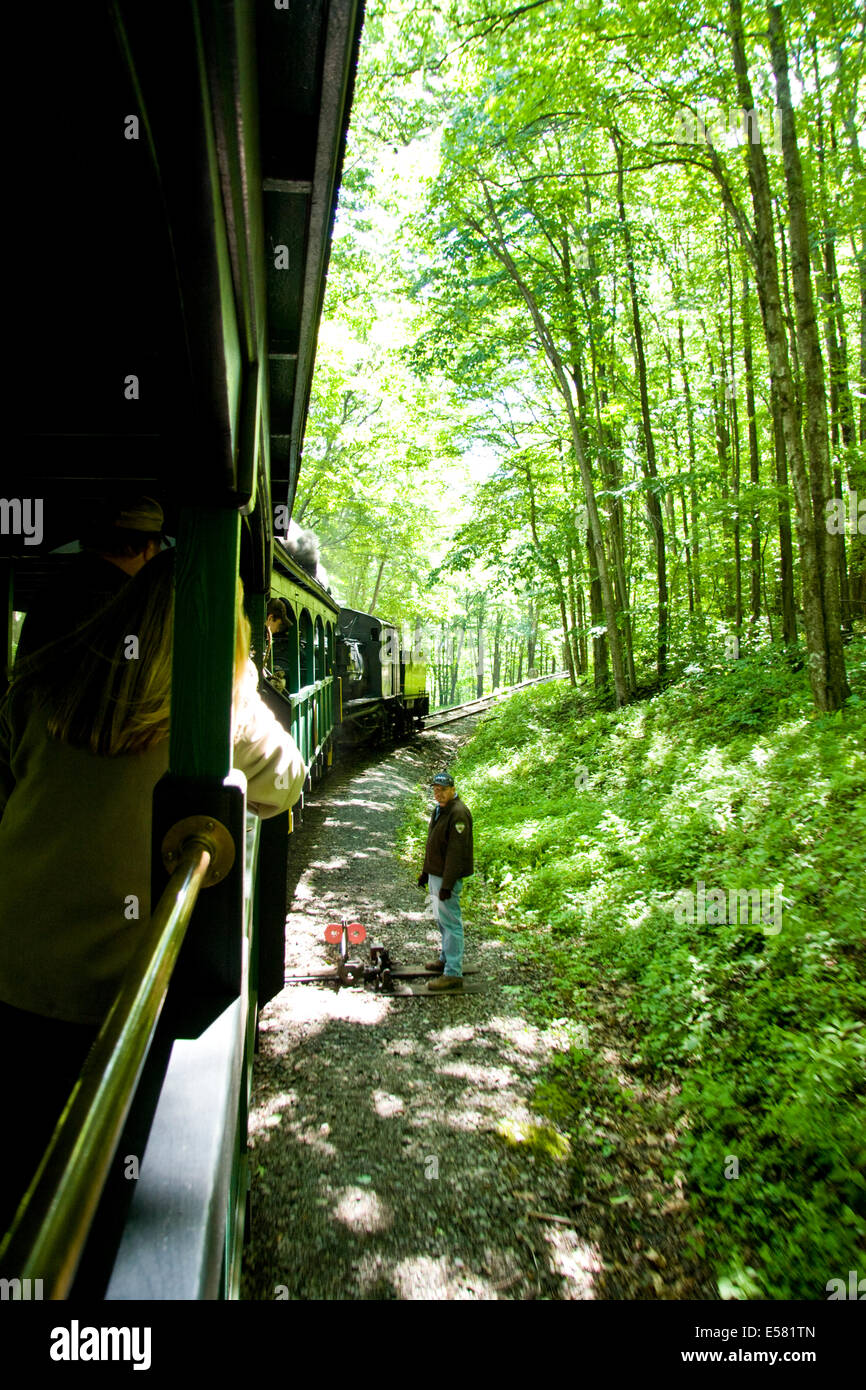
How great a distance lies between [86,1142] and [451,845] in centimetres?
599

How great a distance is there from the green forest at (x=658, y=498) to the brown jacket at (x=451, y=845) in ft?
4.21

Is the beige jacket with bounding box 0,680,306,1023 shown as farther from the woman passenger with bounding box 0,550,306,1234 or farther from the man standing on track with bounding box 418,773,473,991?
the man standing on track with bounding box 418,773,473,991

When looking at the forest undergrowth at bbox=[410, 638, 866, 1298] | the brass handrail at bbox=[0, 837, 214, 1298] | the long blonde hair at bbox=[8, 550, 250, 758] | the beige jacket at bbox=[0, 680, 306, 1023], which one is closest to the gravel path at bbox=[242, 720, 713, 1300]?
the forest undergrowth at bbox=[410, 638, 866, 1298]

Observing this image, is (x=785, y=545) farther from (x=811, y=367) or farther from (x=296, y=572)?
(x=296, y=572)

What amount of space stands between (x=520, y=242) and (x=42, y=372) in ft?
44.7

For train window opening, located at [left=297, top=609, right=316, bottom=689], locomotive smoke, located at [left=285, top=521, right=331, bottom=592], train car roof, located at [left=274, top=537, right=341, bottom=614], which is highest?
locomotive smoke, located at [left=285, top=521, right=331, bottom=592]

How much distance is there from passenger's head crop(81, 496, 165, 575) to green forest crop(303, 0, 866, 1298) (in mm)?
4016

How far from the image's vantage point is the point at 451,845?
6605 mm

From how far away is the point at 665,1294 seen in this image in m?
3.29

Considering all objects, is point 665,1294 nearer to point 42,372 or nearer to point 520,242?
point 42,372

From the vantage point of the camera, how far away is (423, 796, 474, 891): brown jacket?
257 inches

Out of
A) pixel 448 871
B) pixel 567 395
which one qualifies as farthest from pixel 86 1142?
pixel 567 395
